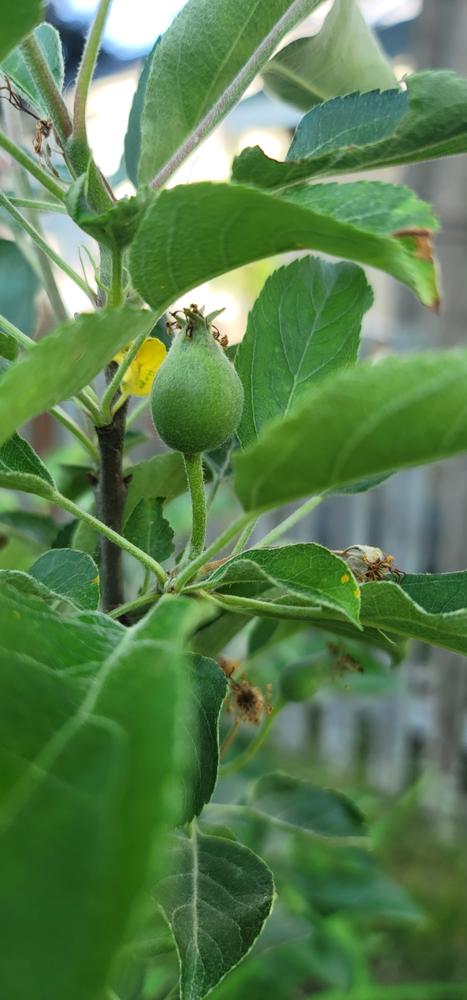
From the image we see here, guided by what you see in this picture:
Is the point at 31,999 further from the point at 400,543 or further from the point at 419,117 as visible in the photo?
the point at 400,543

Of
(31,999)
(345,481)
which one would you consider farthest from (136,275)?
(31,999)

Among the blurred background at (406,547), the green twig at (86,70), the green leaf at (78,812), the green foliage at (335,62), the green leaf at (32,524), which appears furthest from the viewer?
the blurred background at (406,547)

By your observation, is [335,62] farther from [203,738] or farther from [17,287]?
[203,738]

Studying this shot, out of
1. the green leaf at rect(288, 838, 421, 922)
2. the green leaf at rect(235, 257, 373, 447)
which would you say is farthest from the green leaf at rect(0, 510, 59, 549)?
the green leaf at rect(288, 838, 421, 922)

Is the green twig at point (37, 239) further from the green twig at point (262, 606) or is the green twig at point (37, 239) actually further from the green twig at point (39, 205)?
the green twig at point (262, 606)

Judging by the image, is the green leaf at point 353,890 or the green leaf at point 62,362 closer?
the green leaf at point 62,362

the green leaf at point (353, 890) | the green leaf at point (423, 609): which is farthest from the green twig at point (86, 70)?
the green leaf at point (353, 890)

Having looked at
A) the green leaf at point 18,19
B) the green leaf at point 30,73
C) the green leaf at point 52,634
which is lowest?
the green leaf at point 52,634
